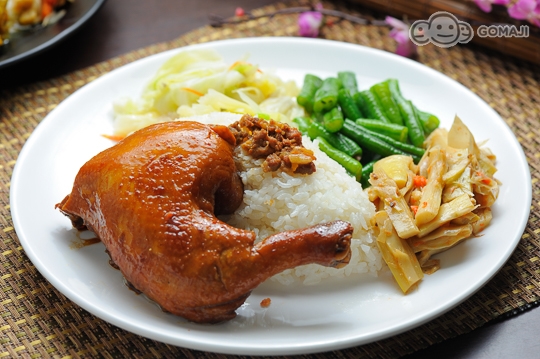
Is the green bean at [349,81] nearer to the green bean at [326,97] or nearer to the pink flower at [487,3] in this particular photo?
the green bean at [326,97]

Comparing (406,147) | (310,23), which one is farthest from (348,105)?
(310,23)

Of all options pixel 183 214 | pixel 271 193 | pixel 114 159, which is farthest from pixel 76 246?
pixel 271 193

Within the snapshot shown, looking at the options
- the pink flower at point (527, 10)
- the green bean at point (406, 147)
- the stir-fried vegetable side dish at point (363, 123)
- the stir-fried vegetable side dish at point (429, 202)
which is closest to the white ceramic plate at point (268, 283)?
the stir-fried vegetable side dish at point (429, 202)

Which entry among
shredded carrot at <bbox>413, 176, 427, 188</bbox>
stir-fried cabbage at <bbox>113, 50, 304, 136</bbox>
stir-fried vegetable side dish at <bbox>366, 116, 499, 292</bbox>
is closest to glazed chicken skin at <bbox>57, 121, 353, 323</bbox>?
stir-fried vegetable side dish at <bbox>366, 116, 499, 292</bbox>

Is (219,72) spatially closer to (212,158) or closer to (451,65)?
(212,158)

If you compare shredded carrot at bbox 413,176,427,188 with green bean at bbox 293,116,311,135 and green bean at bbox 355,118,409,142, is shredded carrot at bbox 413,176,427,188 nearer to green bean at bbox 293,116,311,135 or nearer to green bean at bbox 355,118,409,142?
green bean at bbox 355,118,409,142
